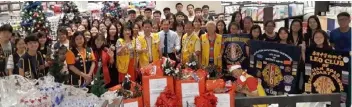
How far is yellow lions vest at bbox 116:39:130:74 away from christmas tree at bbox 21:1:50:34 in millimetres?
2287

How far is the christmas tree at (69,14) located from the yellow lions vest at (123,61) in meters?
2.73

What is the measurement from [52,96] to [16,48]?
8.32 ft

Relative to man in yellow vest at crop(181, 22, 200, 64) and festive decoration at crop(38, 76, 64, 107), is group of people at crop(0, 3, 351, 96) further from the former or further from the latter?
festive decoration at crop(38, 76, 64, 107)

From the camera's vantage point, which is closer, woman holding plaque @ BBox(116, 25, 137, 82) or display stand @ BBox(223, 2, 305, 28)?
woman holding plaque @ BBox(116, 25, 137, 82)

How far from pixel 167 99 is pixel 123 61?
82.6 inches

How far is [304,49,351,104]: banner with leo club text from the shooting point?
3.81 m

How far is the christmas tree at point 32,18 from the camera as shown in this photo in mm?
6703

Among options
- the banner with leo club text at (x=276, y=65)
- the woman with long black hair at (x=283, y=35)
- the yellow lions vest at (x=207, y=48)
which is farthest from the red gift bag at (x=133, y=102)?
the woman with long black hair at (x=283, y=35)

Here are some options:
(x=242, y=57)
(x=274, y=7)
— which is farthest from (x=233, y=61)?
(x=274, y=7)

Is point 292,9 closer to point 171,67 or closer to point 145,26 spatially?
point 145,26

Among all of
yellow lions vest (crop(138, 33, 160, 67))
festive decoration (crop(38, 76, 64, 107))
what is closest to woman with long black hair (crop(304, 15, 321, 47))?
yellow lions vest (crop(138, 33, 160, 67))

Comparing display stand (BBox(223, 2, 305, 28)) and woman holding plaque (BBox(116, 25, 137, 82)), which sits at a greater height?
display stand (BBox(223, 2, 305, 28))

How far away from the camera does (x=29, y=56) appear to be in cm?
410

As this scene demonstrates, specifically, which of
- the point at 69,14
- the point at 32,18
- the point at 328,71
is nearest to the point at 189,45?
the point at 328,71
